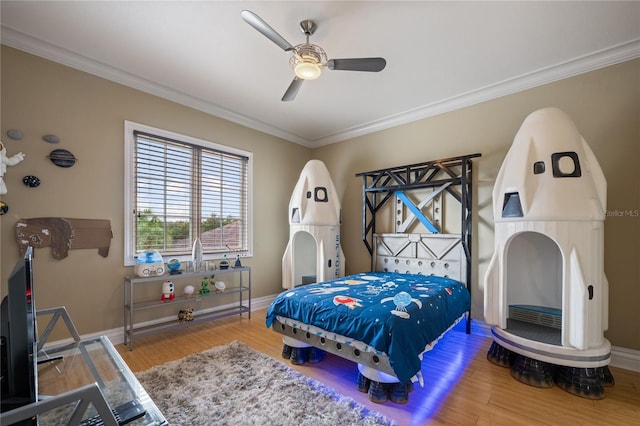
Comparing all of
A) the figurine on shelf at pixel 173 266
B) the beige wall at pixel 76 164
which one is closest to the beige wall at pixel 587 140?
the figurine on shelf at pixel 173 266

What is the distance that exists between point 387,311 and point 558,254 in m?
1.91

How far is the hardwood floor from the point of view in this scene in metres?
1.84

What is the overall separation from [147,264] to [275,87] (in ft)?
7.92

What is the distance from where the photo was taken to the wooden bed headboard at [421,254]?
337cm

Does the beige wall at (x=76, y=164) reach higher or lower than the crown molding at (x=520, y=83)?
lower

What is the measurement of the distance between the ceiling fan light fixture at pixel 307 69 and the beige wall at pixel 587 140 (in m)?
2.16

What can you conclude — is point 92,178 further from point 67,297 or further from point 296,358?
point 296,358

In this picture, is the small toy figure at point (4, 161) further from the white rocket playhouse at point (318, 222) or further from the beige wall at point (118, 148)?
the white rocket playhouse at point (318, 222)

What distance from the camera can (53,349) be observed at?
166 cm

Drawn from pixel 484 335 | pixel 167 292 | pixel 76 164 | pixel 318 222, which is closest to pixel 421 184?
pixel 318 222

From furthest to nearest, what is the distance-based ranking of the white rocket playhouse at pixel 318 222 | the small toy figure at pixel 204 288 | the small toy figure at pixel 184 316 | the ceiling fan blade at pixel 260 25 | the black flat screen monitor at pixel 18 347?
the white rocket playhouse at pixel 318 222
the small toy figure at pixel 204 288
the small toy figure at pixel 184 316
the ceiling fan blade at pixel 260 25
the black flat screen monitor at pixel 18 347

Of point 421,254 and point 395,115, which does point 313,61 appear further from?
point 421,254

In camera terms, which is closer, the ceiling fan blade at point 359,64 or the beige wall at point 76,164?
the ceiling fan blade at point 359,64

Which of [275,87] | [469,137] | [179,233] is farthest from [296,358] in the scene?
[469,137]
